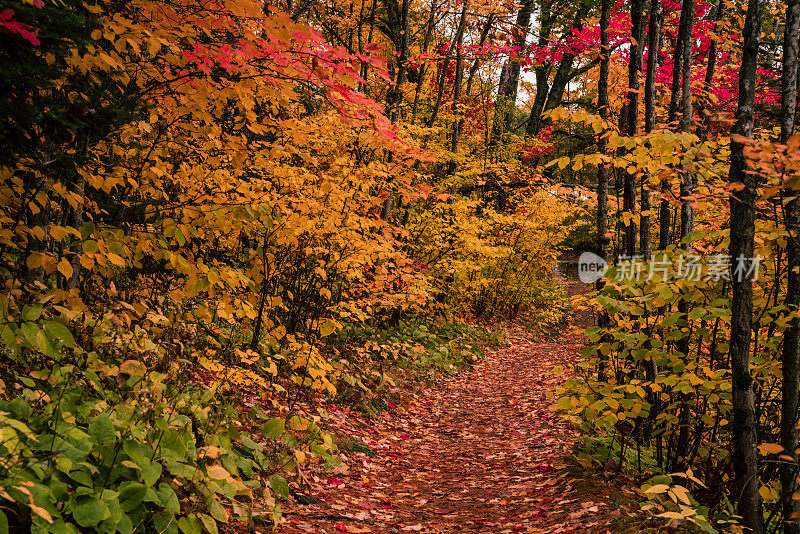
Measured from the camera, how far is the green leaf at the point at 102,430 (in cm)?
261

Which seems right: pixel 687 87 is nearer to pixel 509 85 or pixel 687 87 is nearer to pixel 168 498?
pixel 168 498

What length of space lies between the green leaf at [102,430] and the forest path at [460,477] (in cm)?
139

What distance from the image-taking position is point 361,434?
596cm

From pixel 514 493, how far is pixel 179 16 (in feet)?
15.2

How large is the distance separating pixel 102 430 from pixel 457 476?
370 centimetres

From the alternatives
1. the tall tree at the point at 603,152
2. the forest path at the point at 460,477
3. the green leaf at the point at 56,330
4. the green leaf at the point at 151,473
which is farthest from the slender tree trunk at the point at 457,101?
the green leaf at the point at 151,473

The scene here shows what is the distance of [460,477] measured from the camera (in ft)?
17.4

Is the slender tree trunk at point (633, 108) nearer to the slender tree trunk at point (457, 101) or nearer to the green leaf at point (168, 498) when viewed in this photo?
the green leaf at point (168, 498)

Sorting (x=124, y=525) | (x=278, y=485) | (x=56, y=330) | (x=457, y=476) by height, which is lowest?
(x=457, y=476)

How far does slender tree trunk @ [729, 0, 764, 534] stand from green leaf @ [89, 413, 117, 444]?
3.54m

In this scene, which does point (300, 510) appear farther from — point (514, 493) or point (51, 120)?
point (51, 120)

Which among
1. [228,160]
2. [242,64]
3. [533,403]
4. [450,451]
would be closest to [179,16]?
[242,64]

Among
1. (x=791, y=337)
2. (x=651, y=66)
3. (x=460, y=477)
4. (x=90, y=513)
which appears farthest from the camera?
(x=460, y=477)

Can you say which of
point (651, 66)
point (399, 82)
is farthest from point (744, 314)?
point (399, 82)
